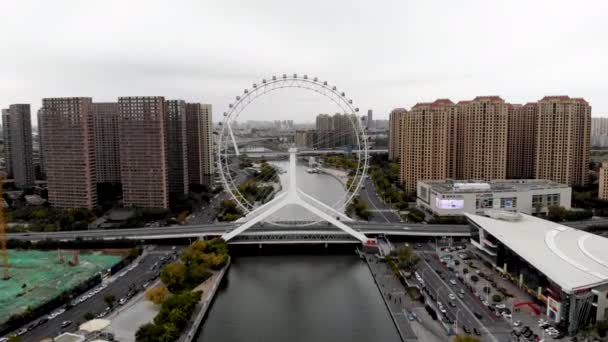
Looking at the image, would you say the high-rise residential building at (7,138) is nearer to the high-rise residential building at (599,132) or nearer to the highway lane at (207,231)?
the highway lane at (207,231)

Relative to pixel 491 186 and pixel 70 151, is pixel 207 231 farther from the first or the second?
pixel 491 186

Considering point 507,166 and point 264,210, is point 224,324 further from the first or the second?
point 507,166

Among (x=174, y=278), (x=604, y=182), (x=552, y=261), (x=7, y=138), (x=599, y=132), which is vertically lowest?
(x=174, y=278)

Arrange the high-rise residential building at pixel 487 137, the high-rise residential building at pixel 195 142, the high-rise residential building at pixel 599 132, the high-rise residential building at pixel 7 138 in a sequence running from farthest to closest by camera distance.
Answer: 1. the high-rise residential building at pixel 599 132
2. the high-rise residential building at pixel 7 138
3. the high-rise residential building at pixel 195 142
4. the high-rise residential building at pixel 487 137

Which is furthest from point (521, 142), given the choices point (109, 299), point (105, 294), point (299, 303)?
point (109, 299)

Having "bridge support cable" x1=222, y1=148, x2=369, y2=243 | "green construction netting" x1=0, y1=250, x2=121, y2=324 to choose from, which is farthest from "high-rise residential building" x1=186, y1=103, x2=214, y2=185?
"green construction netting" x1=0, y1=250, x2=121, y2=324

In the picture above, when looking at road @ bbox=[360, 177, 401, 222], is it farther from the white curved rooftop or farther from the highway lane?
the white curved rooftop

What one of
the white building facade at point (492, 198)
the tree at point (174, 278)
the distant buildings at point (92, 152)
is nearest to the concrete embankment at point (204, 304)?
the tree at point (174, 278)
